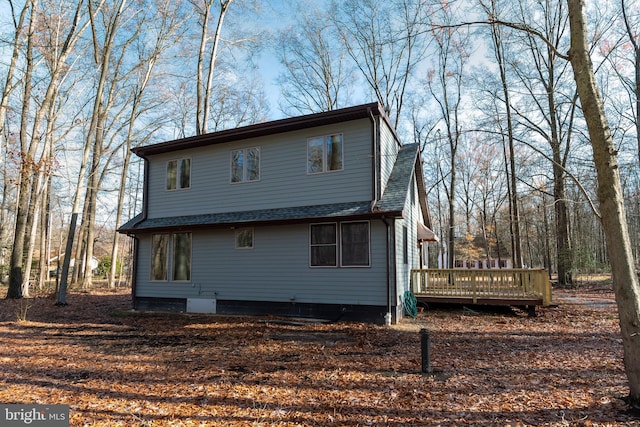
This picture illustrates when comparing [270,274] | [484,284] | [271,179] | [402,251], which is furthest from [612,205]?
[271,179]

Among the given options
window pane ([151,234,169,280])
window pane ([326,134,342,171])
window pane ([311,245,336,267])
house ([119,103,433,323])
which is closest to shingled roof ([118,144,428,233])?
house ([119,103,433,323])

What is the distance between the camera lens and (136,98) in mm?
23609

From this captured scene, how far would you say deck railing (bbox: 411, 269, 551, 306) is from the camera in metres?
11.0

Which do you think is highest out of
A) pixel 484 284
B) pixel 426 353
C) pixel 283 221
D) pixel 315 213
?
pixel 315 213

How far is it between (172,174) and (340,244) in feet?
23.9

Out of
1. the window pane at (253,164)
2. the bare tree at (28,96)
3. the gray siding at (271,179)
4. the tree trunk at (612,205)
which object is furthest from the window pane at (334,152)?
the bare tree at (28,96)

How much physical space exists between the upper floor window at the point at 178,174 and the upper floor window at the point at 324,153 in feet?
16.2

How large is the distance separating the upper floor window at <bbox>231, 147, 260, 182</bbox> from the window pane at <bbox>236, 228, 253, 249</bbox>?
1.73m

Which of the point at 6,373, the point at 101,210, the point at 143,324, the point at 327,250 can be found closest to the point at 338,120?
the point at 327,250

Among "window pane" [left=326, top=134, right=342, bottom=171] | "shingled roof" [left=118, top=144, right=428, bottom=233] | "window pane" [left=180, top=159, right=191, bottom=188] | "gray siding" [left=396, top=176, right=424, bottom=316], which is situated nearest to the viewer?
"shingled roof" [left=118, top=144, right=428, bottom=233]

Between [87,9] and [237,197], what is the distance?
37.4ft

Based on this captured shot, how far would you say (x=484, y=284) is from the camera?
11.7 m

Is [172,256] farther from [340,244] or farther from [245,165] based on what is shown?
[340,244]

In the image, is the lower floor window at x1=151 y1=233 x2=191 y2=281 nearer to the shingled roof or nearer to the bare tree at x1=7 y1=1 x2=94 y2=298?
the shingled roof
